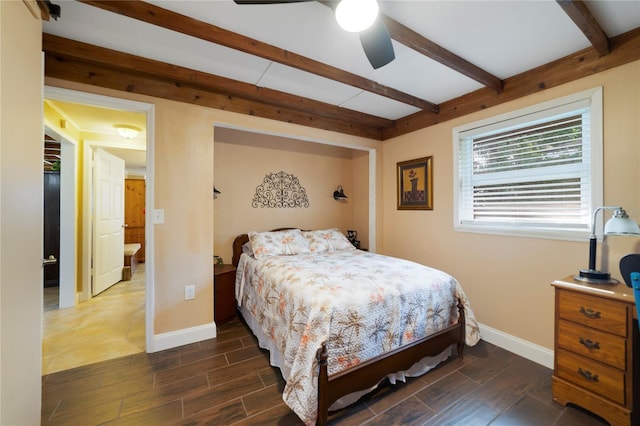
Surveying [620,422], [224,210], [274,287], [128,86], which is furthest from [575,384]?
[128,86]

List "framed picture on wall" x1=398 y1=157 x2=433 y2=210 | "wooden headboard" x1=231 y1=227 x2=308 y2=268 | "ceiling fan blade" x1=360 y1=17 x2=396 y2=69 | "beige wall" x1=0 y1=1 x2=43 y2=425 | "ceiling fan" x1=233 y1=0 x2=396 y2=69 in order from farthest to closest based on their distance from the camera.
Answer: "wooden headboard" x1=231 y1=227 x2=308 y2=268, "framed picture on wall" x1=398 y1=157 x2=433 y2=210, "ceiling fan blade" x1=360 y1=17 x2=396 y2=69, "ceiling fan" x1=233 y1=0 x2=396 y2=69, "beige wall" x1=0 y1=1 x2=43 y2=425

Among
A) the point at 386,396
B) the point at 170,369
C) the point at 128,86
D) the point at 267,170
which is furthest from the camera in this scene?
the point at 267,170

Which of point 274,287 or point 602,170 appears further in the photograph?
A: point 274,287

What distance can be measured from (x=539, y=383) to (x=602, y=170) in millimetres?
1632

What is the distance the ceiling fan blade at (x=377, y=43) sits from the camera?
1.35m

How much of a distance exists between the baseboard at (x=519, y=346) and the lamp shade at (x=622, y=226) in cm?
115

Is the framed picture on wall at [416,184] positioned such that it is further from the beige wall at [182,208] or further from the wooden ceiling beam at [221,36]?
the beige wall at [182,208]

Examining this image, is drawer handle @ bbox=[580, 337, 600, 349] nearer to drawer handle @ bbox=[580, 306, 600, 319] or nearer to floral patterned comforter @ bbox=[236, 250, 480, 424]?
drawer handle @ bbox=[580, 306, 600, 319]

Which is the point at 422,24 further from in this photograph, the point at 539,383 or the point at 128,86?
the point at 539,383

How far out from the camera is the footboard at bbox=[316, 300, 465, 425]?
4.74ft

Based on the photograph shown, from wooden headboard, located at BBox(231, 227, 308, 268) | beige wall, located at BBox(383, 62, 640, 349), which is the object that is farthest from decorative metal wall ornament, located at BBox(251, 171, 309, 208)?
beige wall, located at BBox(383, 62, 640, 349)

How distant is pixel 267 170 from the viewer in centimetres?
360

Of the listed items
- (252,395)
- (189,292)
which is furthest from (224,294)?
(252,395)

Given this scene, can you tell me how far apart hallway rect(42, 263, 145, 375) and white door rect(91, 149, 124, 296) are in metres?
Result: 0.37
